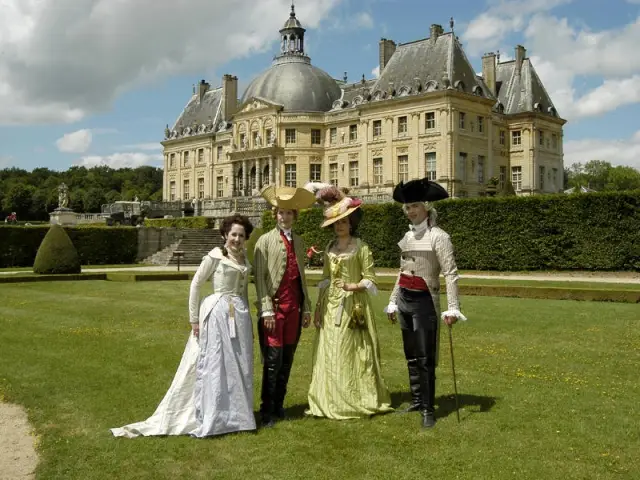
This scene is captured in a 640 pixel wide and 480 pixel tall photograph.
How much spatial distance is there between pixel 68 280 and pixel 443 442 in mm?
18100

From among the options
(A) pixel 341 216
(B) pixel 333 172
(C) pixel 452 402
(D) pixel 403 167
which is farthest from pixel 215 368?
(B) pixel 333 172

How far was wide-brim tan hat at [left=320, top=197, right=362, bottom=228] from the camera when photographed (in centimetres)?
561

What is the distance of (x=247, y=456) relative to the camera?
15.2ft

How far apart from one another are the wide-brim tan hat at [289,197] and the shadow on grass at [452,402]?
1.96 meters

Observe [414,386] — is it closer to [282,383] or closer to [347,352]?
[347,352]

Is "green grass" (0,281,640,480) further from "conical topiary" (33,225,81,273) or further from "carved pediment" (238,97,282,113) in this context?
"carved pediment" (238,97,282,113)

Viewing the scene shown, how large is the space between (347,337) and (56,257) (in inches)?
746

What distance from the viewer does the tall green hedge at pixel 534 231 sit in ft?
69.4

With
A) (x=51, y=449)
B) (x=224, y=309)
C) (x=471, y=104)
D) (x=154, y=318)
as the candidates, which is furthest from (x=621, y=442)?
(x=471, y=104)

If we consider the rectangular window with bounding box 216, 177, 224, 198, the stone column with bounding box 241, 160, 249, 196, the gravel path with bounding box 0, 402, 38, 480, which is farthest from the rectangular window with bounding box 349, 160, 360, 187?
the gravel path with bounding box 0, 402, 38, 480

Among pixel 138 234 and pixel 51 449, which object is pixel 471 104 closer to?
pixel 138 234

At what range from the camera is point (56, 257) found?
22.3m

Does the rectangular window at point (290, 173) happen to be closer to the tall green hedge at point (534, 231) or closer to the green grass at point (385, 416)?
the tall green hedge at point (534, 231)

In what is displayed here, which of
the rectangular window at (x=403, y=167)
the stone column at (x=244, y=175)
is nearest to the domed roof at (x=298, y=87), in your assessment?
the stone column at (x=244, y=175)
